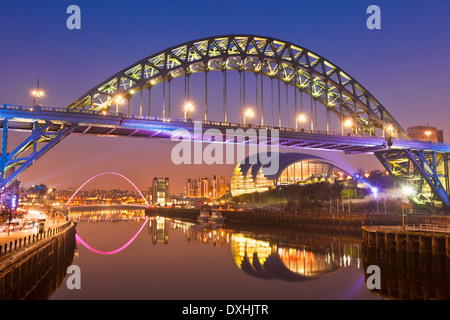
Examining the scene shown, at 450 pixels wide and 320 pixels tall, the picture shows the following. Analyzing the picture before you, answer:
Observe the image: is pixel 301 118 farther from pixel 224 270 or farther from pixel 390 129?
pixel 224 270

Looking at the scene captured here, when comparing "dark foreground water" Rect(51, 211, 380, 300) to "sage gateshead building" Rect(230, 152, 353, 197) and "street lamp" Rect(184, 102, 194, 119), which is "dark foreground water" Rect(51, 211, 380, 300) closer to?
"street lamp" Rect(184, 102, 194, 119)

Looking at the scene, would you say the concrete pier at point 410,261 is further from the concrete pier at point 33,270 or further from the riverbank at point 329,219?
the concrete pier at point 33,270

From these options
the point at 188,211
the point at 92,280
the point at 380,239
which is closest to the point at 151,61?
the point at 92,280

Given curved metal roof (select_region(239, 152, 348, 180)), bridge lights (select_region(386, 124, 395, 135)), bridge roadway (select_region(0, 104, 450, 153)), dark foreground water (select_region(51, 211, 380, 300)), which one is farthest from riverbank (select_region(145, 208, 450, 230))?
curved metal roof (select_region(239, 152, 348, 180))

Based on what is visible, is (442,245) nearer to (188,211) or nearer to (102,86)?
(102,86)

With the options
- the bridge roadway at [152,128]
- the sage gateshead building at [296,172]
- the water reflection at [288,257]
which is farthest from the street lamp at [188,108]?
the sage gateshead building at [296,172]

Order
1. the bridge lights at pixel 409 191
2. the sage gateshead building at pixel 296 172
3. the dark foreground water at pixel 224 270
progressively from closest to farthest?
1. the dark foreground water at pixel 224 270
2. the bridge lights at pixel 409 191
3. the sage gateshead building at pixel 296 172

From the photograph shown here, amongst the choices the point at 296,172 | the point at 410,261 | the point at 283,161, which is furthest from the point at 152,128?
the point at 296,172
